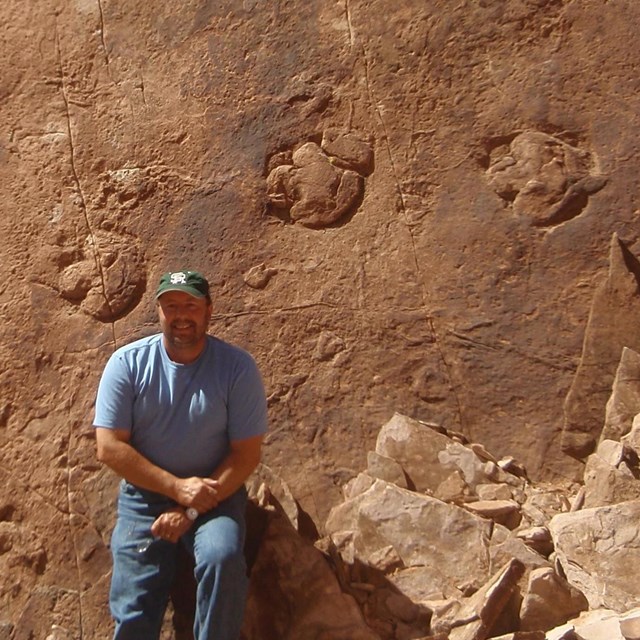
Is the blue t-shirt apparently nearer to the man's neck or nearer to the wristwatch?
the man's neck

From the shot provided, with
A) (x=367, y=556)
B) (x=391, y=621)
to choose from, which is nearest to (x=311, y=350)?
(x=367, y=556)

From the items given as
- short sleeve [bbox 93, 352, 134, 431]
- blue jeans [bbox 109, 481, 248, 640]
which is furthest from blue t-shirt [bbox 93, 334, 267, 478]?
blue jeans [bbox 109, 481, 248, 640]

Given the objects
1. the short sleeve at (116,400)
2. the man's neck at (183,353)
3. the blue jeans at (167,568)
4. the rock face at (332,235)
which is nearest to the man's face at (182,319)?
the man's neck at (183,353)

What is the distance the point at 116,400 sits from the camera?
2.59 m

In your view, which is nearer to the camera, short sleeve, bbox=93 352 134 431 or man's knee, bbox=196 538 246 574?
man's knee, bbox=196 538 246 574

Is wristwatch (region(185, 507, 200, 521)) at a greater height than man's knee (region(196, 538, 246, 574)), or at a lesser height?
greater

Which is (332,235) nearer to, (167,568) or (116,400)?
(116,400)

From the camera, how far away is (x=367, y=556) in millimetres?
2848

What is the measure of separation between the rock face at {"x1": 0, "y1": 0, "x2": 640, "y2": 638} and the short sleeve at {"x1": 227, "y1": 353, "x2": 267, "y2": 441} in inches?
27.3

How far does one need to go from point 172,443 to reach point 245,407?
223 millimetres

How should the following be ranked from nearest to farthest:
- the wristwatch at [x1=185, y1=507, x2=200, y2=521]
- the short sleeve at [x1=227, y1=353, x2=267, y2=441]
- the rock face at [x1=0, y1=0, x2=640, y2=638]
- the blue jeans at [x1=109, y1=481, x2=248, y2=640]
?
the blue jeans at [x1=109, y1=481, x2=248, y2=640], the wristwatch at [x1=185, y1=507, x2=200, y2=521], the short sleeve at [x1=227, y1=353, x2=267, y2=441], the rock face at [x1=0, y1=0, x2=640, y2=638]

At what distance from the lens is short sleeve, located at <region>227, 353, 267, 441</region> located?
257 cm

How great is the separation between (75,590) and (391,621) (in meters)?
1.07

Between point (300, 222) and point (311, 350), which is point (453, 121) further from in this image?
point (311, 350)
